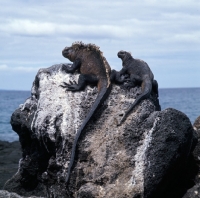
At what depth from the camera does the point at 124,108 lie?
264 inches

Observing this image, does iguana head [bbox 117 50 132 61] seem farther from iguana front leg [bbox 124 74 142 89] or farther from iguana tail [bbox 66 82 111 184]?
iguana tail [bbox 66 82 111 184]

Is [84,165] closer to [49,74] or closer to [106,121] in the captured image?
[106,121]

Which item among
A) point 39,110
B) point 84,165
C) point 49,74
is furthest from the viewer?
point 49,74

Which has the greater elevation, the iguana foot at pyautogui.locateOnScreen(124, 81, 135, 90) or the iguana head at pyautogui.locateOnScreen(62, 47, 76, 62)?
the iguana head at pyautogui.locateOnScreen(62, 47, 76, 62)

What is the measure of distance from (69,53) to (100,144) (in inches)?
82.5

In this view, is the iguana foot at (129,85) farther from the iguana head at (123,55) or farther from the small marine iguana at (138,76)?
the iguana head at (123,55)

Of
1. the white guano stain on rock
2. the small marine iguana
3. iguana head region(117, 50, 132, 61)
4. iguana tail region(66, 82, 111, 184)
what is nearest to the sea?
iguana head region(117, 50, 132, 61)

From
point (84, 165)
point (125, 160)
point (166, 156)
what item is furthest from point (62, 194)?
point (166, 156)

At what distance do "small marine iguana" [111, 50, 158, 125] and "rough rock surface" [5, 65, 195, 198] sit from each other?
0.38ft

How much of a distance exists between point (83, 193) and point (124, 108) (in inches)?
49.6

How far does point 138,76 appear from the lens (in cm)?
743

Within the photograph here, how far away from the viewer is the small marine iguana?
6885 millimetres

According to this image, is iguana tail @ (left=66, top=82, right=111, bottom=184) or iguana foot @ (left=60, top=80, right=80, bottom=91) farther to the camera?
iguana foot @ (left=60, top=80, right=80, bottom=91)

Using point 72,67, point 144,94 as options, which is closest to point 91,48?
point 72,67
